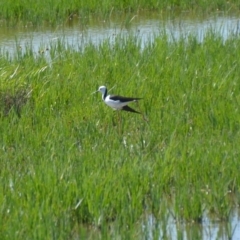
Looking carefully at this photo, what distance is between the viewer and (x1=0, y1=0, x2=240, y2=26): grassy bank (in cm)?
1522

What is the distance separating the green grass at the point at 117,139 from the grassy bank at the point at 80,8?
3.98m

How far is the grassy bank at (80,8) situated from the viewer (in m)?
15.2

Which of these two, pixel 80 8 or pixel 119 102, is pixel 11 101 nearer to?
pixel 119 102

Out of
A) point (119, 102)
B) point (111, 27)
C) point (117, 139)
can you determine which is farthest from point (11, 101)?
point (111, 27)

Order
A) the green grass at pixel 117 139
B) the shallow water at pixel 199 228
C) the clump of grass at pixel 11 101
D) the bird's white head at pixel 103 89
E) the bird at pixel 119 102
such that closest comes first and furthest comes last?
the shallow water at pixel 199 228, the green grass at pixel 117 139, the bird at pixel 119 102, the bird's white head at pixel 103 89, the clump of grass at pixel 11 101

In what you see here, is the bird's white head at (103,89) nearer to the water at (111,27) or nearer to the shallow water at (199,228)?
the shallow water at (199,228)

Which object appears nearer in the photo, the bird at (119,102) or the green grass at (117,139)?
the green grass at (117,139)

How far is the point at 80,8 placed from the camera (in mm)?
15656

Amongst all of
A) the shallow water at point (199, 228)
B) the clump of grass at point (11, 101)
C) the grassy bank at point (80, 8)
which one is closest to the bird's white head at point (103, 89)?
the clump of grass at point (11, 101)

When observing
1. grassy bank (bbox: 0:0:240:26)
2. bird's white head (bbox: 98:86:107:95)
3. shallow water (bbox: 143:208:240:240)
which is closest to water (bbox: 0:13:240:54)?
grassy bank (bbox: 0:0:240:26)

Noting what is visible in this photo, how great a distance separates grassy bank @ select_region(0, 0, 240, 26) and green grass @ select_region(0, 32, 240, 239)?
3.98m

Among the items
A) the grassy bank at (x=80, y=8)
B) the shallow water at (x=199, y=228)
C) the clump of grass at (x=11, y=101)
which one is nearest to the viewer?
the shallow water at (x=199, y=228)

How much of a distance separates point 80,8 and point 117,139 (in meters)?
8.09

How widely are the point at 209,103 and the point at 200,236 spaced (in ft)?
8.44
